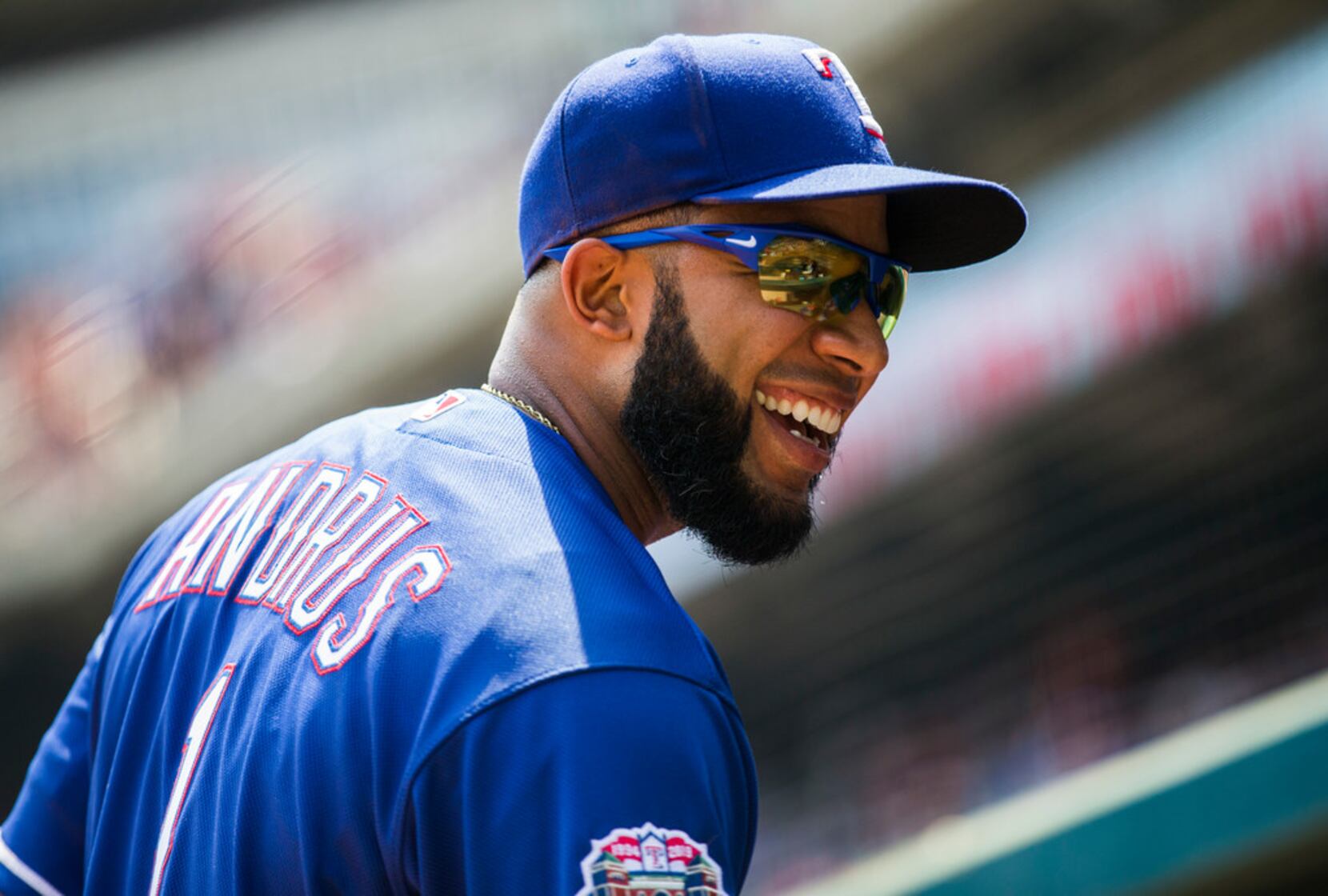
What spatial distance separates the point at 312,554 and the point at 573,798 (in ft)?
1.48

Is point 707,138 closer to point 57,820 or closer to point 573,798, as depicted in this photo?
point 573,798

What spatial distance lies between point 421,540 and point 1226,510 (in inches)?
232

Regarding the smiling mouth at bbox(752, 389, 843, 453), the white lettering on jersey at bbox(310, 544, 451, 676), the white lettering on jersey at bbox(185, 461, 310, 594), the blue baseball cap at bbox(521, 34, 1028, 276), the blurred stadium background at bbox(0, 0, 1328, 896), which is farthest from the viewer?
the blurred stadium background at bbox(0, 0, 1328, 896)

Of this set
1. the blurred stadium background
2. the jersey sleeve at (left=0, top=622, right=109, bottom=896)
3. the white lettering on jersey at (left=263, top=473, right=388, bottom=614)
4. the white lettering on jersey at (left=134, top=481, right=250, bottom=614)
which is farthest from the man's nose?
the blurred stadium background

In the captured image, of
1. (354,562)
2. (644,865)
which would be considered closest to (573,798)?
(644,865)

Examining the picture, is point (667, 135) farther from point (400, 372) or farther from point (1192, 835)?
point (400, 372)

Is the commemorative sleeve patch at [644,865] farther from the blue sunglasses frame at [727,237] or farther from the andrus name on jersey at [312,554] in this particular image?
the blue sunglasses frame at [727,237]

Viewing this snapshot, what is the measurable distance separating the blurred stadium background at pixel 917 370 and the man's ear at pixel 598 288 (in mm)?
3714

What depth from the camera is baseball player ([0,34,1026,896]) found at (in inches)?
50.5

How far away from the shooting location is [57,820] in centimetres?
182

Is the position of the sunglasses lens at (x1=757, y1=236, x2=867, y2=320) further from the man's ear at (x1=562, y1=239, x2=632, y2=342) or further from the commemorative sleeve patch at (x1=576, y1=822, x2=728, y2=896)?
the commemorative sleeve patch at (x1=576, y1=822, x2=728, y2=896)

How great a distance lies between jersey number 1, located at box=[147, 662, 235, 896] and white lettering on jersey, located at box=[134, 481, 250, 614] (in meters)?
0.21

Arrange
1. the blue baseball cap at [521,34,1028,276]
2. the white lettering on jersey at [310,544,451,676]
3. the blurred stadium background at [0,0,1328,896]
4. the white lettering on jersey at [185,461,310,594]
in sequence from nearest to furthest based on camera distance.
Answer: the white lettering on jersey at [310,544,451,676] → the white lettering on jersey at [185,461,310,594] → the blue baseball cap at [521,34,1028,276] → the blurred stadium background at [0,0,1328,896]

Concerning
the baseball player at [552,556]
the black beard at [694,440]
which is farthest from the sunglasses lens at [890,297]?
the black beard at [694,440]
